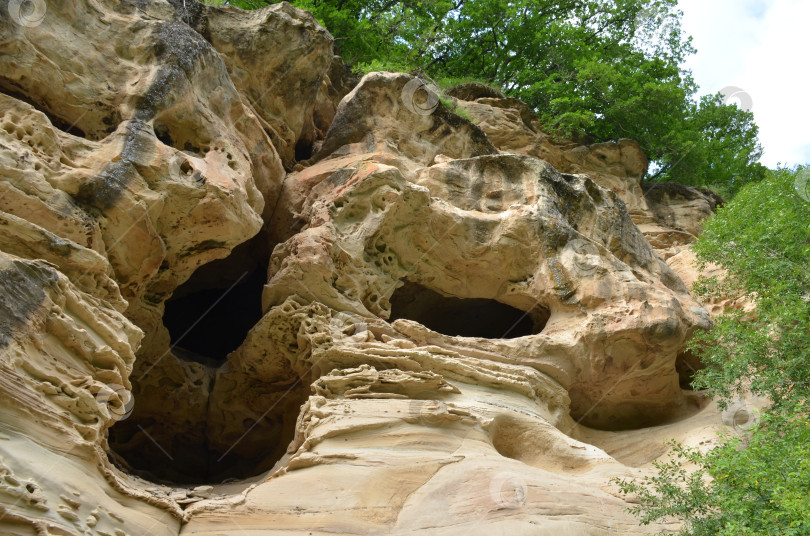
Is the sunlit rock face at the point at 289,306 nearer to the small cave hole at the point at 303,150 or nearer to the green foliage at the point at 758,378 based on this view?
the small cave hole at the point at 303,150

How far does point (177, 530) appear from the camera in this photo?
4.93 m

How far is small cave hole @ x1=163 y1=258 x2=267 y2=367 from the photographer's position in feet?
33.2

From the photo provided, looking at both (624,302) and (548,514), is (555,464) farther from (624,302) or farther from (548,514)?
(624,302)

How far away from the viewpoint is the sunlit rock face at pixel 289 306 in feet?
16.5

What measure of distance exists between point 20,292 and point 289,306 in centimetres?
329

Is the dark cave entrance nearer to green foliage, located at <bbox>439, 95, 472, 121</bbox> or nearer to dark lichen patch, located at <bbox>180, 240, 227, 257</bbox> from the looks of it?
dark lichen patch, located at <bbox>180, 240, 227, 257</bbox>

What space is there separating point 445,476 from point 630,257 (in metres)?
5.30

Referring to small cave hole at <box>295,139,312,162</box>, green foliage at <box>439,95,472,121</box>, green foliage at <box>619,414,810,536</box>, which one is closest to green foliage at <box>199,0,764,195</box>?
green foliage at <box>439,95,472,121</box>

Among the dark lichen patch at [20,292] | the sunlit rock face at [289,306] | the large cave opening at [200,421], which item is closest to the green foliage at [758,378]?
the sunlit rock face at [289,306]

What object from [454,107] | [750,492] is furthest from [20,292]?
[454,107]

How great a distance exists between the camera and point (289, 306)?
25.2ft

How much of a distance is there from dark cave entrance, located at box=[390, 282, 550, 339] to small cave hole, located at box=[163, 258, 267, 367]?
2.18 meters

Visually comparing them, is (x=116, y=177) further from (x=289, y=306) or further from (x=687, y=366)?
(x=687, y=366)

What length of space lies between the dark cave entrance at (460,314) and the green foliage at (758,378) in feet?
7.98
